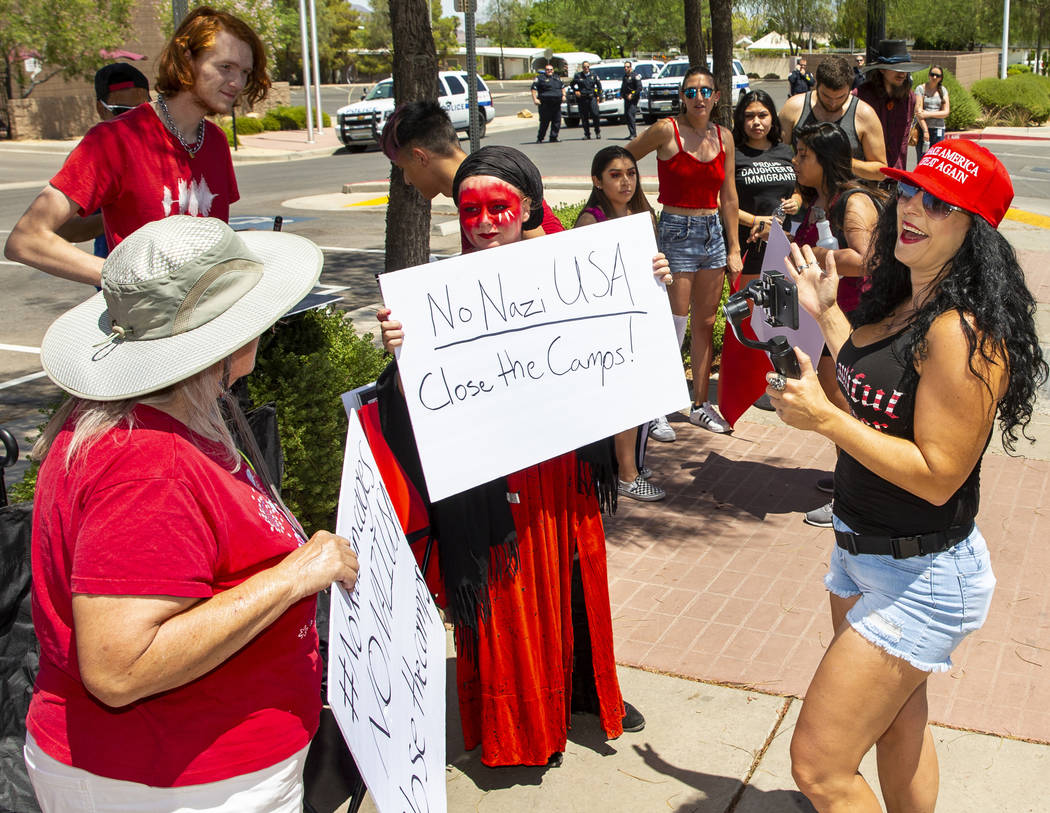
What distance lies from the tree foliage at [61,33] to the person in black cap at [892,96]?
27.3m

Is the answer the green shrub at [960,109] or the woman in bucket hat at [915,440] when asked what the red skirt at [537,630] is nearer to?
the woman in bucket hat at [915,440]

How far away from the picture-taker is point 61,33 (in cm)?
3133

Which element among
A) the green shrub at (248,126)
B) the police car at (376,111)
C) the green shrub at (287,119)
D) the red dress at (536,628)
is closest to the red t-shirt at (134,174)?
the red dress at (536,628)

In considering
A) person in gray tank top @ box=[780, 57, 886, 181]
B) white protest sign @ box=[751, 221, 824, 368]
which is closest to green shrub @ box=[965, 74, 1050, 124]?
person in gray tank top @ box=[780, 57, 886, 181]

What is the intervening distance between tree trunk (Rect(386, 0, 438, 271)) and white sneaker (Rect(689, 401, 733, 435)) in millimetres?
2170

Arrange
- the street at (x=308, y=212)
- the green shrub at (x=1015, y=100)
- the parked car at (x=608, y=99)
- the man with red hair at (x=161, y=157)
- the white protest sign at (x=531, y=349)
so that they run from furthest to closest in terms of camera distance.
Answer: the parked car at (x=608, y=99) → the green shrub at (x=1015, y=100) → the street at (x=308, y=212) → the man with red hair at (x=161, y=157) → the white protest sign at (x=531, y=349)

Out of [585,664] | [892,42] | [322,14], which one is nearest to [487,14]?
[322,14]

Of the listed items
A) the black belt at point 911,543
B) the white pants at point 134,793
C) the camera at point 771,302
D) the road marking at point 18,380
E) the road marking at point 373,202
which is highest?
the camera at point 771,302

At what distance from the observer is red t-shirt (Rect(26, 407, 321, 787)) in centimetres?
173

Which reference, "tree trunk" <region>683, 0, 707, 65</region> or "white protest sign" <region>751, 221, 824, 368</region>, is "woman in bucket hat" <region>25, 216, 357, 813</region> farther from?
"tree trunk" <region>683, 0, 707, 65</region>

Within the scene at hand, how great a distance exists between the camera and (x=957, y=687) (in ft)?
12.5

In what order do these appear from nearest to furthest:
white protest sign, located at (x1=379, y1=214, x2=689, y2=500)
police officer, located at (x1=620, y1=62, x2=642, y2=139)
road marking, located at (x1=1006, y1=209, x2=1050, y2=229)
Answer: white protest sign, located at (x1=379, y1=214, x2=689, y2=500)
road marking, located at (x1=1006, y1=209, x2=1050, y2=229)
police officer, located at (x1=620, y1=62, x2=642, y2=139)

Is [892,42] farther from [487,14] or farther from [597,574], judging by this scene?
[487,14]

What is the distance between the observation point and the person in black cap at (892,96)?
8.12 m
